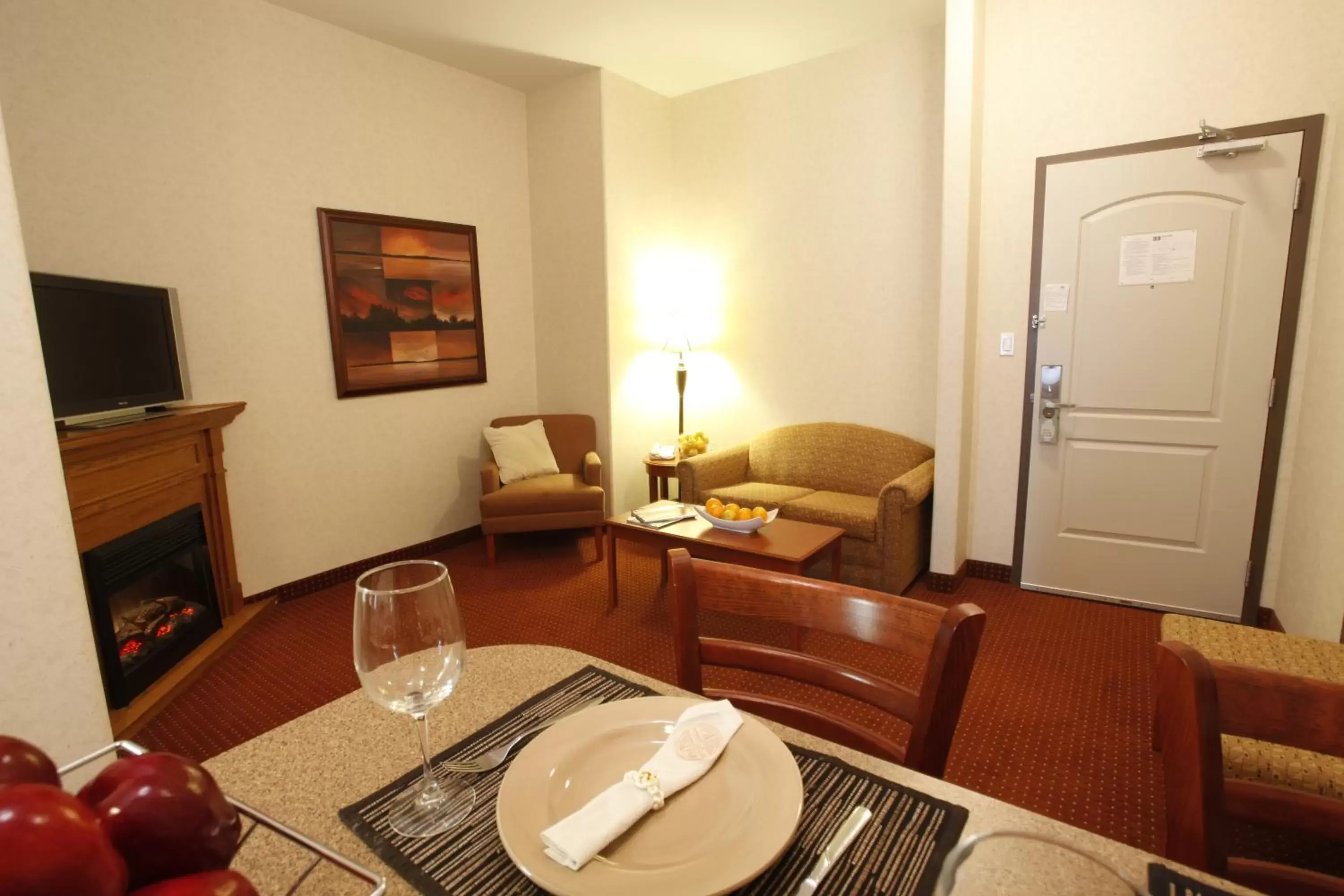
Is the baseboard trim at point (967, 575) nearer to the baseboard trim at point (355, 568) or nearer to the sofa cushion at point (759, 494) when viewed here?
the sofa cushion at point (759, 494)

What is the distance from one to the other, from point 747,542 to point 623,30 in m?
2.72

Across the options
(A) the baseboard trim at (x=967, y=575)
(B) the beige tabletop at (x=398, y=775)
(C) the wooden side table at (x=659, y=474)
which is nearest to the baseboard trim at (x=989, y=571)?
(A) the baseboard trim at (x=967, y=575)

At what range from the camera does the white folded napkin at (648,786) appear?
60 cm

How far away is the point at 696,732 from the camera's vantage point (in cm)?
75

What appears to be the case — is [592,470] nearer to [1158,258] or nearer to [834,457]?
[834,457]

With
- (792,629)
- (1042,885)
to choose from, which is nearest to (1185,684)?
(1042,885)

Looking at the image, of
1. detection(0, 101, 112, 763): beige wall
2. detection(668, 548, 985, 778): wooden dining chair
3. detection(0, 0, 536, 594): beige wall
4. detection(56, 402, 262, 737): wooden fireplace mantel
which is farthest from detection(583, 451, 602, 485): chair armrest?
detection(668, 548, 985, 778): wooden dining chair

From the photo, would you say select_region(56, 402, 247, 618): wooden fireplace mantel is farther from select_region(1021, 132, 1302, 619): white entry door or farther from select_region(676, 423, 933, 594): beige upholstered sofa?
select_region(1021, 132, 1302, 619): white entry door

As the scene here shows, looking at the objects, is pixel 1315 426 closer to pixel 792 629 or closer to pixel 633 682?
pixel 792 629

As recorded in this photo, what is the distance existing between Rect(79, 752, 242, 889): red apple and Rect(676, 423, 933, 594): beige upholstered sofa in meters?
3.14

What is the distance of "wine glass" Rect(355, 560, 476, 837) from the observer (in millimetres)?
660

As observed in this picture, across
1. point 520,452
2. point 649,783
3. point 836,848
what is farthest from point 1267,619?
point 520,452

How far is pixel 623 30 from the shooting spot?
11.8 ft

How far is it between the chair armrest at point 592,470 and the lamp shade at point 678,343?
34.3 inches
